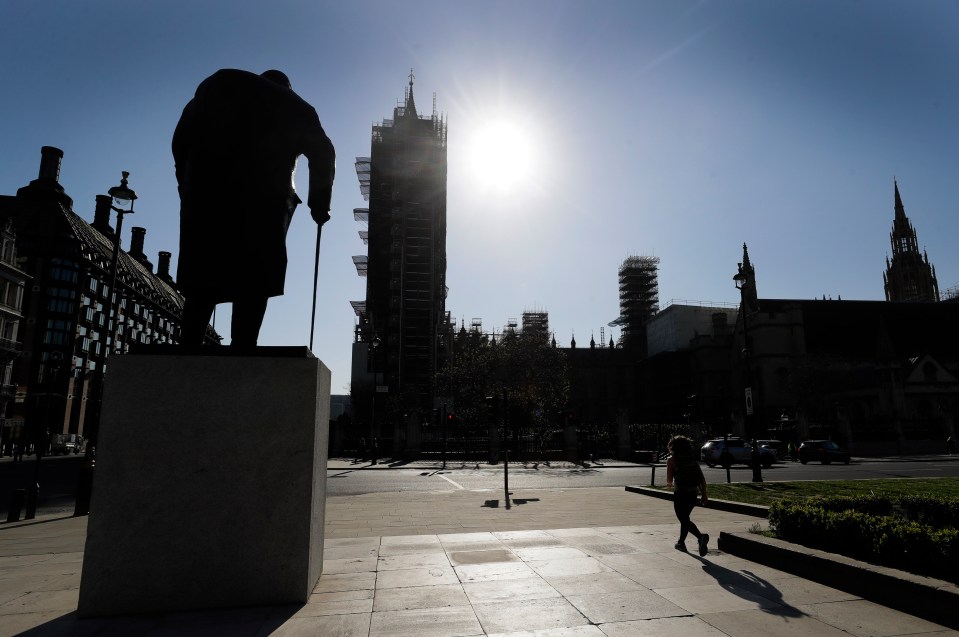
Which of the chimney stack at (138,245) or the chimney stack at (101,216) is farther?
the chimney stack at (138,245)

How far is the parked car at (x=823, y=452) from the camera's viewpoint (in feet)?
101

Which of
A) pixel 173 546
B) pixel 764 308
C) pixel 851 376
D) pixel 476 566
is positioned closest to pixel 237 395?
pixel 173 546

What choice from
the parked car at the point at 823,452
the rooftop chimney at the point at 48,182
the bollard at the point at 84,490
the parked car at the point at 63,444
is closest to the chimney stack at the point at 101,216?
the rooftop chimney at the point at 48,182

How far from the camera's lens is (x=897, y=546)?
4766 mm

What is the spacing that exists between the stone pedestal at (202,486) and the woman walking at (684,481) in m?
4.73

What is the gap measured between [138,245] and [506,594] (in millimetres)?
97853

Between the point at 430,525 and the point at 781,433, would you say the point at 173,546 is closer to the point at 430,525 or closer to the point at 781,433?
the point at 430,525

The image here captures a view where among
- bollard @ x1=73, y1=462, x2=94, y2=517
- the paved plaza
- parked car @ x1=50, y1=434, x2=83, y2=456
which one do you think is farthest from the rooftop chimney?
the paved plaza

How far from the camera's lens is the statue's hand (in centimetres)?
544

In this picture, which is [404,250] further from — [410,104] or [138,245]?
[138,245]

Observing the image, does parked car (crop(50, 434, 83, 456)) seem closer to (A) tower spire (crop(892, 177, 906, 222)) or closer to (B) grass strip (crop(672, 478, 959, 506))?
(B) grass strip (crop(672, 478, 959, 506))

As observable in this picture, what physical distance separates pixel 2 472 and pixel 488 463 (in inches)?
895

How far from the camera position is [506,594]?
15.3 feet

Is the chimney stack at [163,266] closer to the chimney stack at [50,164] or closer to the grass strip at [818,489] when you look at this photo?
the chimney stack at [50,164]
